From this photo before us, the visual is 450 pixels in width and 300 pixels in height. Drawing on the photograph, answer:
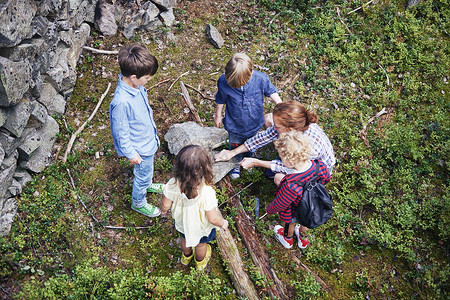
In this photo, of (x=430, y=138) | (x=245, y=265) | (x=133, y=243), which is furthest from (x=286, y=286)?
(x=430, y=138)

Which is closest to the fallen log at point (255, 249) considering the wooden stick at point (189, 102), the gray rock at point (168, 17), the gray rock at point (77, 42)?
the wooden stick at point (189, 102)

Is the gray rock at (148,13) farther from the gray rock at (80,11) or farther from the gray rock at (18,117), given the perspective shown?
the gray rock at (18,117)

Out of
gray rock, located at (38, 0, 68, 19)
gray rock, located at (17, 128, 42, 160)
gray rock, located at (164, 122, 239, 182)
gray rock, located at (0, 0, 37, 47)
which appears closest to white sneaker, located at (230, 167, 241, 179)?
gray rock, located at (164, 122, 239, 182)

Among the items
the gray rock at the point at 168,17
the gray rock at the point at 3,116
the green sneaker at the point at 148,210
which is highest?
the gray rock at the point at 168,17

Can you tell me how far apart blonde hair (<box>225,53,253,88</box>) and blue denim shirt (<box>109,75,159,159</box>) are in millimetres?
1320

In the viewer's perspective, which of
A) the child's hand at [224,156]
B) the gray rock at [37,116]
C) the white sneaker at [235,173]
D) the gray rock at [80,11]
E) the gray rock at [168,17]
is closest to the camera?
the gray rock at [37,116]

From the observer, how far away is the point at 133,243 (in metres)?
5.02

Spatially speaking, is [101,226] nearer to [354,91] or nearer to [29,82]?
[29,82]

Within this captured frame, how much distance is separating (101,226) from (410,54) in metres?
8.40

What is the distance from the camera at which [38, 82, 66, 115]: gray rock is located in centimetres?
568

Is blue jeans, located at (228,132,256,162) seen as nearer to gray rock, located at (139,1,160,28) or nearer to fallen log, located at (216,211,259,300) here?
fallen log, located at (216,211,259,300)

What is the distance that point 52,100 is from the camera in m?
5.85

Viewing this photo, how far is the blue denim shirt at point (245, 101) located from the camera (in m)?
4.90

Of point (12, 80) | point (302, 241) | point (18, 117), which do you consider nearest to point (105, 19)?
point (12, 80)
